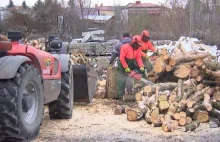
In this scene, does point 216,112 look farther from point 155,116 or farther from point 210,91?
point 155,116

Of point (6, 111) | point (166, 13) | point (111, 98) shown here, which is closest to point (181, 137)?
point (6, 111)

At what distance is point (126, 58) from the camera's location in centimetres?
1075

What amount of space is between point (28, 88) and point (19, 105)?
1.70 ft

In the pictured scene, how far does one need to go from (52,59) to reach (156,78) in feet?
14.8

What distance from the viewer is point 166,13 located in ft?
90.7

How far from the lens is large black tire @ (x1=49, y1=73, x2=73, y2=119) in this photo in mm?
7836

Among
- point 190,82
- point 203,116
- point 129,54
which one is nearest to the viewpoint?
point 203,116

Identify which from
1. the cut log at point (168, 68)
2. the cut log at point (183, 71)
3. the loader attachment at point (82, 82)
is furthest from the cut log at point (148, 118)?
the cut log at point (168, 68)

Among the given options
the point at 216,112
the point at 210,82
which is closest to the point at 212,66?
the point at 210,82

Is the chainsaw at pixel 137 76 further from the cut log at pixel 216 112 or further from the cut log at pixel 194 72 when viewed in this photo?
the cut log at pixel 216 112

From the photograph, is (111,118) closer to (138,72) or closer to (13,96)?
(138,72)

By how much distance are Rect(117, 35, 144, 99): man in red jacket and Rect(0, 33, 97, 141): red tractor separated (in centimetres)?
263

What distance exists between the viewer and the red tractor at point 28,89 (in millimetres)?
5445

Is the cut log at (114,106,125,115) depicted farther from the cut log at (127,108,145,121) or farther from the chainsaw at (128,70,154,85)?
the chainsaw at (128,70,154,85)
